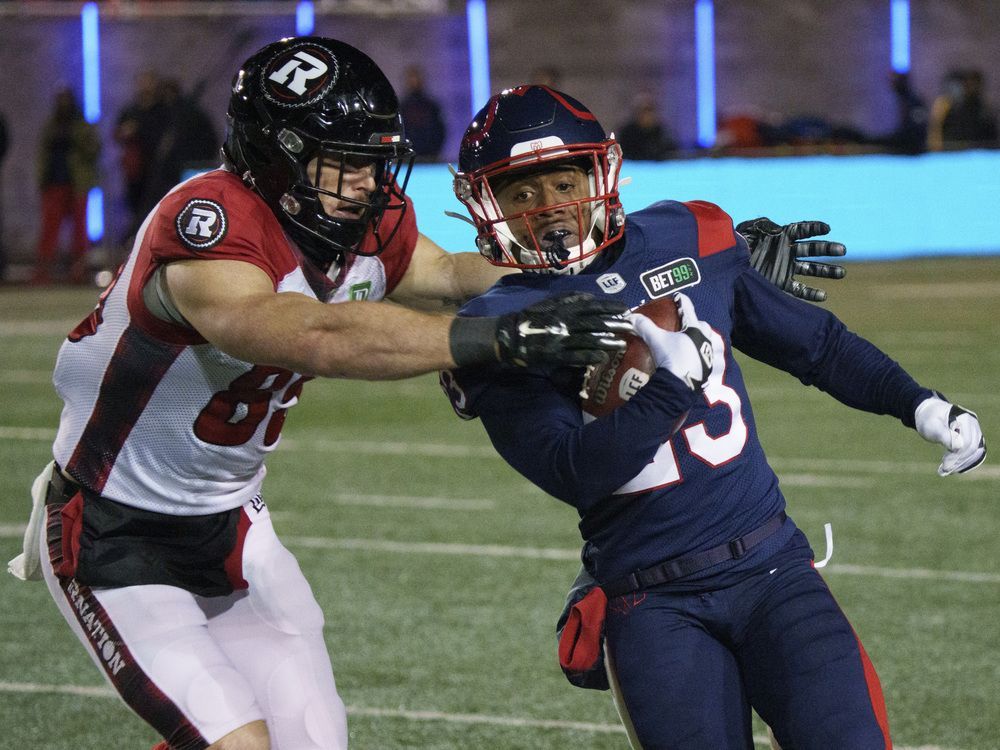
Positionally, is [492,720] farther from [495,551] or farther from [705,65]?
[705,65]

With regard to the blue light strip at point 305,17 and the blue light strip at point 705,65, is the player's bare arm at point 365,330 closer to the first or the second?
the blue light strip at point 305,17

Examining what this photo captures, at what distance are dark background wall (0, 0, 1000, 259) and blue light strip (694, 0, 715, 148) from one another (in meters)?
0.09

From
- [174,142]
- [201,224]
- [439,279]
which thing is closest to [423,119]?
[174,142]

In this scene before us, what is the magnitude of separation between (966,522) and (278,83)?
3931mm

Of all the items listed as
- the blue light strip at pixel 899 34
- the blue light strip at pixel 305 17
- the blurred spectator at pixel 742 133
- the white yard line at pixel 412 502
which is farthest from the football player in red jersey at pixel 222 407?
the blue light strip at pixel 899 34

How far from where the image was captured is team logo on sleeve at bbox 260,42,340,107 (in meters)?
3.01

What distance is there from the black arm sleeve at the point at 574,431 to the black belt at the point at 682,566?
6.1 inches

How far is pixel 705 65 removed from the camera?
66.8 feet

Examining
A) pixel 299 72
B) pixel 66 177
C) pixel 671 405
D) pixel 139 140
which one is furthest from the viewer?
pixel 66 177

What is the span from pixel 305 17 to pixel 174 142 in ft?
11.9

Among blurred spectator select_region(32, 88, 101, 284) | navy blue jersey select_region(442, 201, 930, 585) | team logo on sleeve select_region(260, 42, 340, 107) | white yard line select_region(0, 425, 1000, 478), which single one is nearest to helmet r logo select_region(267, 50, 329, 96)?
team logo on sleeve select_region(260, 42, 340, 107)

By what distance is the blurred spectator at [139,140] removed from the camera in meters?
15.0

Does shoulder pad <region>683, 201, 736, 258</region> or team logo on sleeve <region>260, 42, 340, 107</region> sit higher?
team logo on sleeve <region>260, 42, 340, 107</region>

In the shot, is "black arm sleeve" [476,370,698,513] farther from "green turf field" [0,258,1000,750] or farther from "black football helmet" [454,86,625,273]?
"green turf field" [0,258,1000,750]
